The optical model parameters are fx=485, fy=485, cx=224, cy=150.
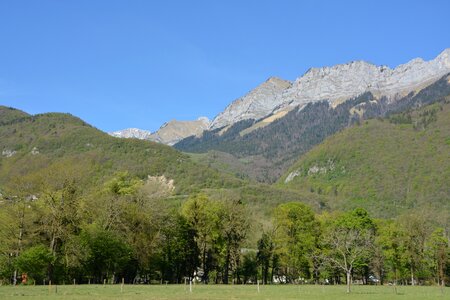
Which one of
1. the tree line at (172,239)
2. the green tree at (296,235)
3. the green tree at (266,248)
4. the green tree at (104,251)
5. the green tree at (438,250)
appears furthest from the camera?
the green tree at (266,248)

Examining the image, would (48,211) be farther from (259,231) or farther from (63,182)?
(259,231)

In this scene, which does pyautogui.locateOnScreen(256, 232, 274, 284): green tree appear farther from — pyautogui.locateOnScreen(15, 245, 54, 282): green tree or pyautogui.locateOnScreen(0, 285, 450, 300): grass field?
pyautogui.locateOnScreen(15, 245, 54, 282): green tree

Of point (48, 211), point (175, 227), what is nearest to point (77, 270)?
point (48, 211)

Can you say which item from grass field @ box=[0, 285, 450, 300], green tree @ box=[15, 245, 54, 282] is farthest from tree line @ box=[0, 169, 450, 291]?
grass field @ box=[0, 285, 450, 300]

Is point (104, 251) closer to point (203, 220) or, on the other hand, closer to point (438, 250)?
point (203, 220)

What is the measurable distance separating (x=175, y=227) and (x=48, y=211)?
27.1 m

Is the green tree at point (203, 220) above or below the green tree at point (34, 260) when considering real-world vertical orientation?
above

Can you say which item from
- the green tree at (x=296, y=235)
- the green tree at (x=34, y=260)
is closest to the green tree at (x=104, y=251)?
the green tree at (x=34, y=260)

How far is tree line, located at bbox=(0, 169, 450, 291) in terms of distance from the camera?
7375 centimetres

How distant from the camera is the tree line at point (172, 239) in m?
73.8

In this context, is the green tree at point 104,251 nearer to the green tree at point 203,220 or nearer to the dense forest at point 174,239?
the dense forest at point 174,239

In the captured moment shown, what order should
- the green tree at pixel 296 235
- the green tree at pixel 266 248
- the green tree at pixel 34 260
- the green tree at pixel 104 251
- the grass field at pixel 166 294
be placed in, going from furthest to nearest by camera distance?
the green tree at pixel 266 248
the green tree at pixel 296 235
the green tree at pixel 104 251
the green tree at pixel 34 260
the grass field at pixel 166 294

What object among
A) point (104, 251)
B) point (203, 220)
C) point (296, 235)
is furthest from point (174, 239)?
point (296, 235)

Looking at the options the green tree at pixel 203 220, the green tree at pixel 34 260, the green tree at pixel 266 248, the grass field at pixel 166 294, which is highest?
the green tree at pixel 203 220
